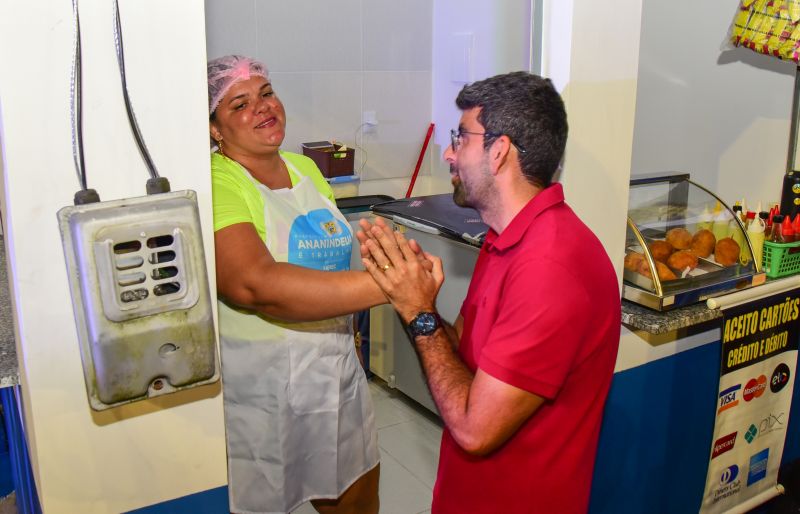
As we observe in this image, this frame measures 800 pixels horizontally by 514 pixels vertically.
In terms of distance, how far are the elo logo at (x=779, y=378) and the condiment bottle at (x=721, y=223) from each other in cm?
52

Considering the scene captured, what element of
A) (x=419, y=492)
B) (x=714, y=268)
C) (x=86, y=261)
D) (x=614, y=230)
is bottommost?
(x=419, y=492)

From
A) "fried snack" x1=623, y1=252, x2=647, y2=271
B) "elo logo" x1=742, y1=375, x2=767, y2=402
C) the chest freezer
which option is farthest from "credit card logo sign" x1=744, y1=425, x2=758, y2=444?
the chest freezer

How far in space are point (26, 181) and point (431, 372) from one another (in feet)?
2.62

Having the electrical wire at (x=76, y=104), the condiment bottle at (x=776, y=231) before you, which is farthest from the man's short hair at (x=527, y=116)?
the condiment bottle at (x=776, y=231)

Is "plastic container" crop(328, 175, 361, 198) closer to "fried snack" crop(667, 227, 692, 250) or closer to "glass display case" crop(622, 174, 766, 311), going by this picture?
"glass display case" crop(622, 174, 766, 311)

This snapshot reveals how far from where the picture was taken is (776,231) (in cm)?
266

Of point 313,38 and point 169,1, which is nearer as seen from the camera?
point 169,1

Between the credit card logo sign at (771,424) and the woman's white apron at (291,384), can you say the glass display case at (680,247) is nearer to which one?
the credit card logo sign at (771,424)

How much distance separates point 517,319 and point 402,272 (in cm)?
30

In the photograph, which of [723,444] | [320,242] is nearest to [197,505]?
[320,242]

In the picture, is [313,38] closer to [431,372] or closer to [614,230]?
[614,230]

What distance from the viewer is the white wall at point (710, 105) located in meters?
2.99

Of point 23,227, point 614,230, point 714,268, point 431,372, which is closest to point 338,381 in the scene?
point 431,372

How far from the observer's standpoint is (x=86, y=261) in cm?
111
